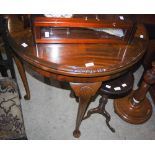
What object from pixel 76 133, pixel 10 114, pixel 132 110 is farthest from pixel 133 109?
pixel 10 114

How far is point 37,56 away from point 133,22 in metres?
0.62

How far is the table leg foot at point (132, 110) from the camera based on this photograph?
2.05m

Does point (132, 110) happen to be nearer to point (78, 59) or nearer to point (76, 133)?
point (76, 133)

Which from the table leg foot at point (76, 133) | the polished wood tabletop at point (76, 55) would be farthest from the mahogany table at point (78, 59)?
the table leg foot at point (76, 133)

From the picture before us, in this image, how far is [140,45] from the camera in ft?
4.72

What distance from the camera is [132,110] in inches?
81.7

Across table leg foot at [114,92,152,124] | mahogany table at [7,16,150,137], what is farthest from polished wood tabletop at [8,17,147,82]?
table leg foot at [114,92,152,124]

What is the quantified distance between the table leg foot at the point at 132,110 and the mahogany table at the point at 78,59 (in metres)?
0.75

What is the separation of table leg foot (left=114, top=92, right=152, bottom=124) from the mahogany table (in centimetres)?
75

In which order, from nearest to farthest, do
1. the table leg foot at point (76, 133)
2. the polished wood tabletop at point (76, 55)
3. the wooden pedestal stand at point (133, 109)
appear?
the polished wood tabletop at point (76, 55) → the table leg foot at point (76, 133) → the wooden pedestal stand at point (133, 109)

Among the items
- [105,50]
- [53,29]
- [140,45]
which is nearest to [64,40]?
[53,29]

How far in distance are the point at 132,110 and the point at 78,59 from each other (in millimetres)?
1013

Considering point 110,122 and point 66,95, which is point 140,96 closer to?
point 110,122

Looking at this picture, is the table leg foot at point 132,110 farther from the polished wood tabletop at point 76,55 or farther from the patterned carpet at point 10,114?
the patterned carpet at point 10,114
